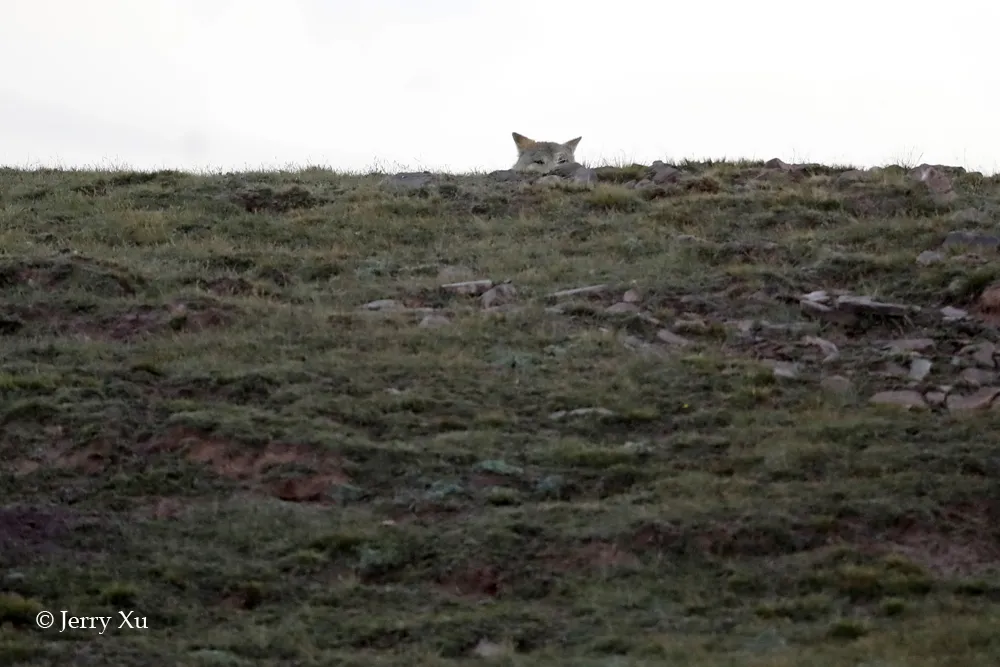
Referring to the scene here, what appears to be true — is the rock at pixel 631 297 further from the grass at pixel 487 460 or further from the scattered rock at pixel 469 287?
the scattered rock at pixel 469 287

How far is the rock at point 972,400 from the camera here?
841 centimetres

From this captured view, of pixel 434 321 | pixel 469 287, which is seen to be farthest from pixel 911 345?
pixel 469 287

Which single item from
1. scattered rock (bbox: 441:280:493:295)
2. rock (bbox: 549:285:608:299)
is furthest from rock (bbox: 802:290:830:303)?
scattered rock (bbox: 441:280:493:295)

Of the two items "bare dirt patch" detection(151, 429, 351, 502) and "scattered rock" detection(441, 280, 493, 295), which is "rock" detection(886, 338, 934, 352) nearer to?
"scattered rock" detection(441, 280, 493, 295)

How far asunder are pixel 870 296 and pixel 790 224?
2.75 m

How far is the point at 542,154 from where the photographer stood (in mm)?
18281

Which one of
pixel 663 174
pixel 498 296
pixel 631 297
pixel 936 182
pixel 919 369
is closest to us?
pixel 919 369

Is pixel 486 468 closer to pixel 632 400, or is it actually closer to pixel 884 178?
pixel 632 400

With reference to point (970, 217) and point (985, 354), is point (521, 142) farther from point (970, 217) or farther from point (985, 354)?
point (985, 354)

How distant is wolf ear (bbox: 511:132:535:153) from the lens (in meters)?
18.7

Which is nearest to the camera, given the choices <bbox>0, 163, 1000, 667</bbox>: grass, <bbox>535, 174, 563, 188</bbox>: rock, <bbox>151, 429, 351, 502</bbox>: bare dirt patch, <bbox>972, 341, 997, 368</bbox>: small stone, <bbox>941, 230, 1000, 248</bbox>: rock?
<bbox>0, 163, 1000, 667</bbox>: grass

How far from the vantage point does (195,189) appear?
52.1 feet

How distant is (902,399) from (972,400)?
0.43 m

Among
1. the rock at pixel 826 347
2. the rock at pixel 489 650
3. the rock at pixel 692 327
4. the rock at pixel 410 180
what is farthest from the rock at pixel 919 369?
the rock at pixel 410 180
